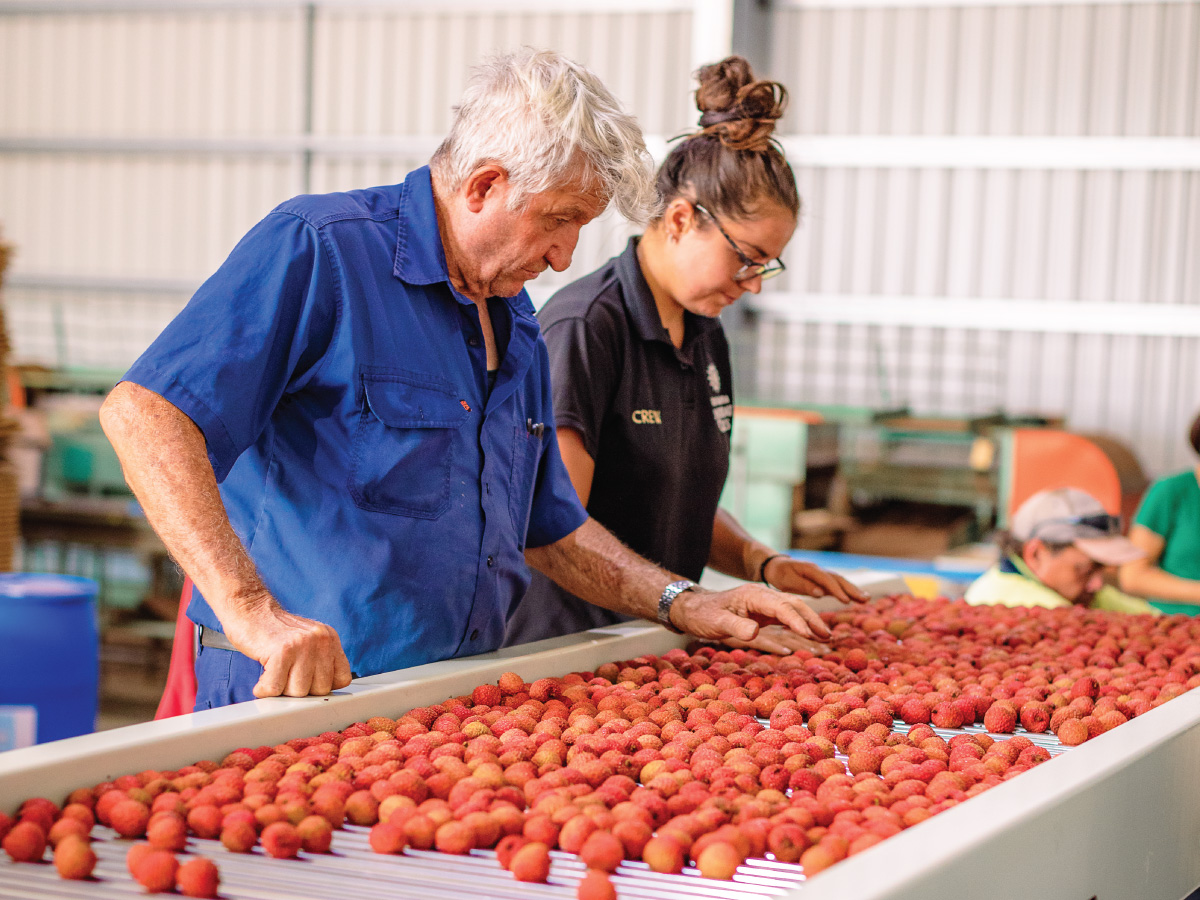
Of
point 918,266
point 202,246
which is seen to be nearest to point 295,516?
point 918,266

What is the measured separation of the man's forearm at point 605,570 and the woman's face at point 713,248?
401 mm

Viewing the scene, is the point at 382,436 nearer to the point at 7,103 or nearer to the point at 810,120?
the point at 810,120

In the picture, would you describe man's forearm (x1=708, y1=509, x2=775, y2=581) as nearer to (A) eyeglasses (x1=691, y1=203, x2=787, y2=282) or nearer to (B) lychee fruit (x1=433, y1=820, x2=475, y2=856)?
(A) eyeglasses (x1=691, y1=203, x2=787, y2=282)

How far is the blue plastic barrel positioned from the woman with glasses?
3.55 ft

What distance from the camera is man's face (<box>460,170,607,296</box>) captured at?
55.1 inches

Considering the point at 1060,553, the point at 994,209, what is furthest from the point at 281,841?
the point at 994,209

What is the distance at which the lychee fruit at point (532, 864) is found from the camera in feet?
2.84

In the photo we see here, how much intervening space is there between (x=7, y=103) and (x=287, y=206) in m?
9.41

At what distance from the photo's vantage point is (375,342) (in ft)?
4.56

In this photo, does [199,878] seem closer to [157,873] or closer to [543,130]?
[157,873]

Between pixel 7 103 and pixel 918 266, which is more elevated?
pixel 7 103

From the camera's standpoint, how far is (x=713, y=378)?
6.93 ft

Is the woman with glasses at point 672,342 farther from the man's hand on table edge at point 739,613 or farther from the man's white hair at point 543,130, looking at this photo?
the man's white hair at point 543,130

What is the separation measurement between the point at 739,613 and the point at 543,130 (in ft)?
2.33
